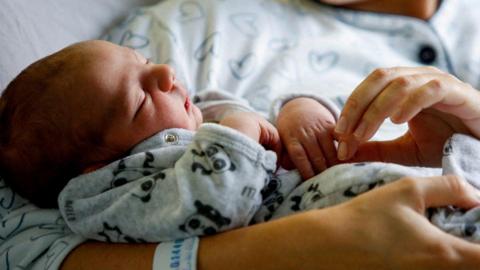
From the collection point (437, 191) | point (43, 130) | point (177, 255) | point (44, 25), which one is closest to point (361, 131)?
point (437, 191)

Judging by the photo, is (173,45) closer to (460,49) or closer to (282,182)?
(282,182)

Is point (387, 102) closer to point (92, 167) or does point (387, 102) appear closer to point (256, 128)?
point (256, 128)

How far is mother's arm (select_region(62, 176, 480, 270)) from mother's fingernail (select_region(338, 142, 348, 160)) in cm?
15

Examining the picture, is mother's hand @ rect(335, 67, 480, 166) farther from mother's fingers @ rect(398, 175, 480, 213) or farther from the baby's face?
the baby's face

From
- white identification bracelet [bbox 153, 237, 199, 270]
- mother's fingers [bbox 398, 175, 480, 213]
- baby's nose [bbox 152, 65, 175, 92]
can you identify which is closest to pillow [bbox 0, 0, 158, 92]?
baby's nose [bbox 152, 65, 175, 92]

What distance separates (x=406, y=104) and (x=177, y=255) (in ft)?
1.10

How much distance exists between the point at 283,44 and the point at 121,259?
75 cm

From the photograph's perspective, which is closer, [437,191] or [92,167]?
[437,191]

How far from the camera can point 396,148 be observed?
913 mm

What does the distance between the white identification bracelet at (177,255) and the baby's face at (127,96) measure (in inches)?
7.1

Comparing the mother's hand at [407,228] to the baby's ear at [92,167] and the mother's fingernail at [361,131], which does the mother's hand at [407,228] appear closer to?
the mother's fingernail at [361,131]

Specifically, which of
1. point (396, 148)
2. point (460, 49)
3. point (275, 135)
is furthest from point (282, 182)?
point (460, 49)

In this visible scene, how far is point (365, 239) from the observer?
613 millimetres

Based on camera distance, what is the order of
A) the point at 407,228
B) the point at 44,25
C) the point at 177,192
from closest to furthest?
the point at 407,228 < the point at 177,192 < the point at 44,25
